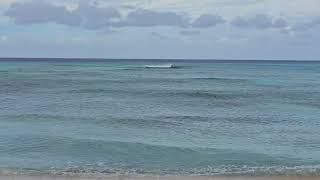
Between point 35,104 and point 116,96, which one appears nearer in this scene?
point 35,104

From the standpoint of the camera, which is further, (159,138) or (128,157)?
(159,138)

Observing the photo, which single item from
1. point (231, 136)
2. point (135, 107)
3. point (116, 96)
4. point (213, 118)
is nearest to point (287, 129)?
point (231, 136)

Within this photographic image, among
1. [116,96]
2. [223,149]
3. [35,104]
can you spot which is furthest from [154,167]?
[116,96]

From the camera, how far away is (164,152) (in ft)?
55.5

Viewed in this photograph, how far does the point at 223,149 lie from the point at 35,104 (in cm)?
1956

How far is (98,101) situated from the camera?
37500 mm

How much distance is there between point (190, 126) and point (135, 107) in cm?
1010

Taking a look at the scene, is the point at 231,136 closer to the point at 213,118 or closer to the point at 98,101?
the point at 213,118

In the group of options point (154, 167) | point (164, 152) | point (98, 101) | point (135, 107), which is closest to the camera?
point (154, 167)

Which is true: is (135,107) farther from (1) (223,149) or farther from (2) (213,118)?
(1) (223,149)

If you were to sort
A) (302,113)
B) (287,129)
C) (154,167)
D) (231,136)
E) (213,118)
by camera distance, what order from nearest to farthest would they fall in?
(154,167) → (231,136) → (287,129) → (213,118) → (302,113)

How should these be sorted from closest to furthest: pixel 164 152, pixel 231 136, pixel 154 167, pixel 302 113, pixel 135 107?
pixel 154 167 → pixel 164 152 → pixel 231 136 → pixel 302 113 → pixel 135 107

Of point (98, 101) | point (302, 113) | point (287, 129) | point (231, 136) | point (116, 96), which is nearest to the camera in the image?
point (231, 136)

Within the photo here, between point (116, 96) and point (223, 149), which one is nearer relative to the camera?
point (223, 149)
